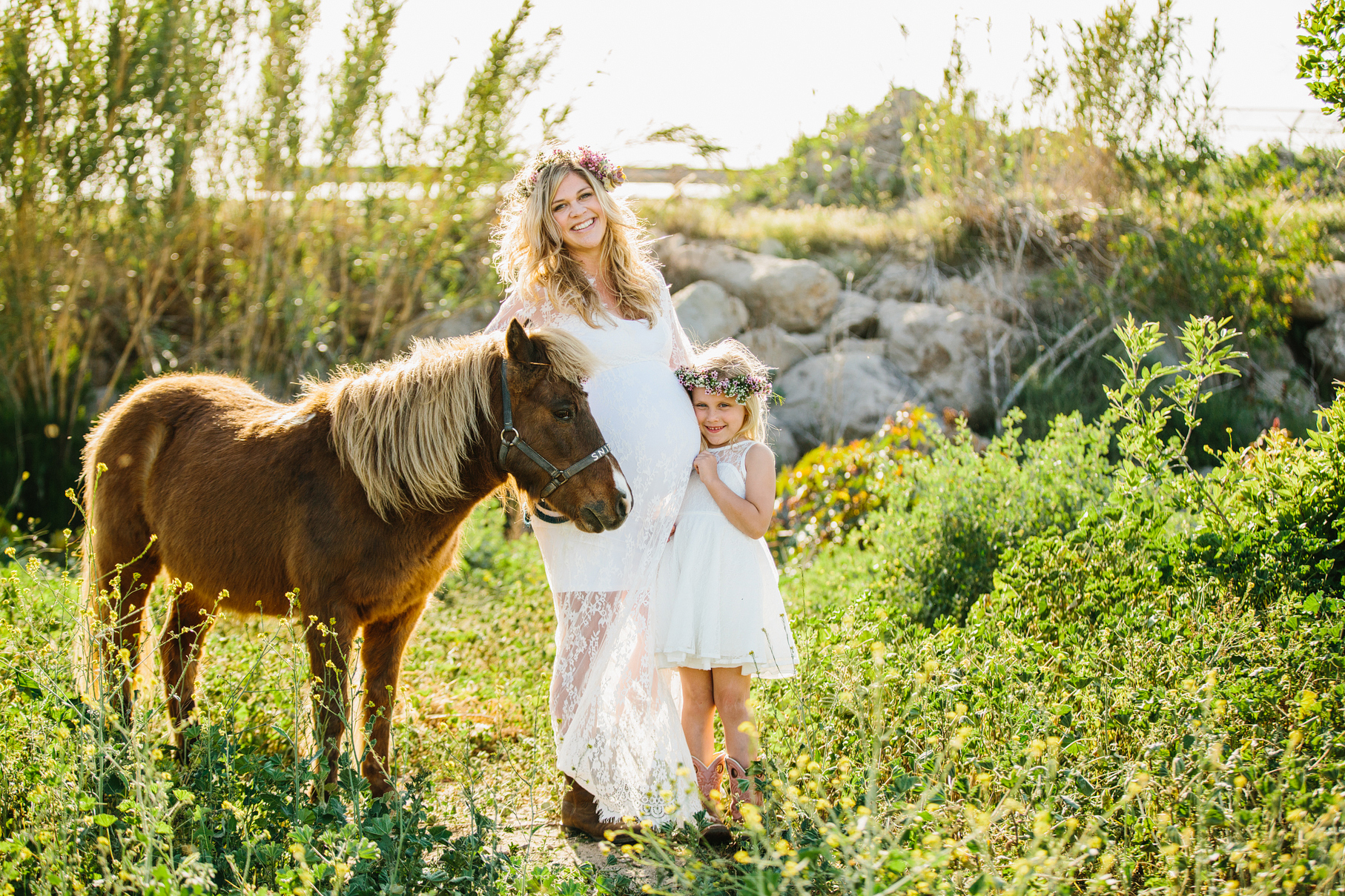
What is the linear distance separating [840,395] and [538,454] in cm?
554

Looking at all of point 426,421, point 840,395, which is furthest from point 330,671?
point 840,395

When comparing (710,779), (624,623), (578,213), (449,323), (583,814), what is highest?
(578,213)

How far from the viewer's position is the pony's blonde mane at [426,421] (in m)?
2.97

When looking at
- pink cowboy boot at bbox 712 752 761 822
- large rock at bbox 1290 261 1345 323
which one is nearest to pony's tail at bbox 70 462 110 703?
pink cowboy boot at bbox 712 752 761 822

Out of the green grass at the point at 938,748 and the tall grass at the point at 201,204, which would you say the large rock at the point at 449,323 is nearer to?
the tall grass at the point at 201,204

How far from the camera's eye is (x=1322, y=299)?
8359 mm

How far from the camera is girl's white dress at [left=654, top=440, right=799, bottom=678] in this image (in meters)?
2.99

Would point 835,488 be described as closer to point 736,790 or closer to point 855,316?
point 855,316

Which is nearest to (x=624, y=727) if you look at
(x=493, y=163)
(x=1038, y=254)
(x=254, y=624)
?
(x=254, y=624)

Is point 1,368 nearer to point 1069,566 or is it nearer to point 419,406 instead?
point 419,406

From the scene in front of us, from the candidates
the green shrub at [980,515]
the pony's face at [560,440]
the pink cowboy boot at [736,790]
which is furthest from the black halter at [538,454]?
the green shrub at [980,515]

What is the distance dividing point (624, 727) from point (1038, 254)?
7.90m

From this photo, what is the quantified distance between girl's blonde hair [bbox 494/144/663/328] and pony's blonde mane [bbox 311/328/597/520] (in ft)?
1.23

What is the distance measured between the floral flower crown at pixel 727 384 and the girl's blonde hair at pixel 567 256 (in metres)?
0.32
